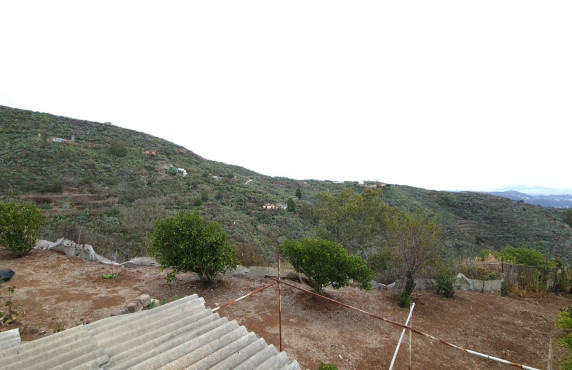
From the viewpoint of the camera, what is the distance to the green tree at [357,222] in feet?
40.8

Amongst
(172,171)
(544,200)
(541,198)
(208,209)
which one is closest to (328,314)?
(208,209)

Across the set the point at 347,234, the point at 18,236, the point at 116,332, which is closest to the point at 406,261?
the point at 347,234

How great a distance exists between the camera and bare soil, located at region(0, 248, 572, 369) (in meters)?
5.01

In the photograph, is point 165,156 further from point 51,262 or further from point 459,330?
point 459,330

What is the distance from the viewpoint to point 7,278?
23.2 ft

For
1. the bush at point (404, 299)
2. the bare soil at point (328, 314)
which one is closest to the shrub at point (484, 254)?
the bare soil at point (328, 314)

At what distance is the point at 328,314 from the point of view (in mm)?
6398

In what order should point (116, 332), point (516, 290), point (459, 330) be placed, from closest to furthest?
point (116, 332) → point (459, 330) → point (516, 290)

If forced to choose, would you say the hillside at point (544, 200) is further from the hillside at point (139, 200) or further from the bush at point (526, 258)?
the bush at point (526, 258)

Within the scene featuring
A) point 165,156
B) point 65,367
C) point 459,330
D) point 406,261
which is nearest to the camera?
point 65,367

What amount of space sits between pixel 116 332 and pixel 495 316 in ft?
28.2

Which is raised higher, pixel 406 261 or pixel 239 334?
pixel 239 334

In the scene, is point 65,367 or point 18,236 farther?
point 18,236

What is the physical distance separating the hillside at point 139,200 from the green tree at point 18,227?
183 centimetres
